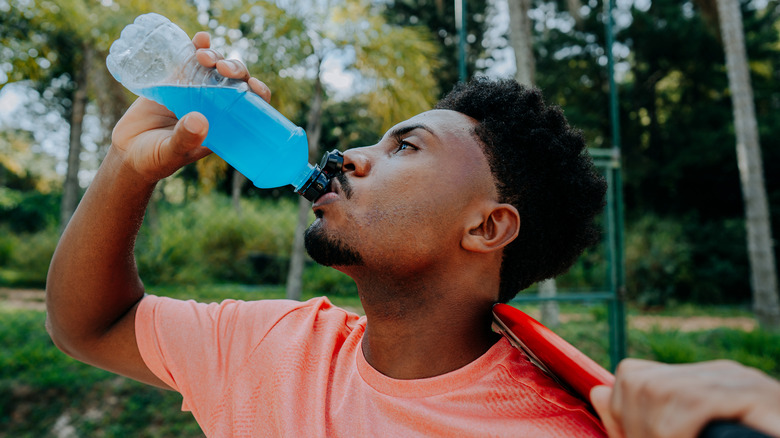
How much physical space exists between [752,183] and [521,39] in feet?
14.5

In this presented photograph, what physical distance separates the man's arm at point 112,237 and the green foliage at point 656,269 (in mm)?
11902

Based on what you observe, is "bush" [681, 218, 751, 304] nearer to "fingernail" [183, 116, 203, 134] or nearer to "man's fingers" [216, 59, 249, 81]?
"man's fingers" [216, 59, 249, 81]

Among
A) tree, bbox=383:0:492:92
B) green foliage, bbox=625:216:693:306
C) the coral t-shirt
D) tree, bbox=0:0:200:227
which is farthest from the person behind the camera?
tree, bbox=383:0:492:92

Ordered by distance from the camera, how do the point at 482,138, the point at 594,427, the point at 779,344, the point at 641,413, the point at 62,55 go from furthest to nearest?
the point at 62,55 → the point at 779,344 → the point at 482,138 → the point at 594,427 → the point at 641,413

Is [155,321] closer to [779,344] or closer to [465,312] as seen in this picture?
[465,312]

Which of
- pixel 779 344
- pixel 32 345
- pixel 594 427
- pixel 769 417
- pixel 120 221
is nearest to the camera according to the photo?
pixel 769 417

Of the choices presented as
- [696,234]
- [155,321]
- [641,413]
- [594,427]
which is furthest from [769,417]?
[696,234]

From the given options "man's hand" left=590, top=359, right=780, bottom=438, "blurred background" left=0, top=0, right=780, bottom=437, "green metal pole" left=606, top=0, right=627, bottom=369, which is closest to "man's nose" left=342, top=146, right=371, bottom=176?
A: "man's hand" left=590, top=359, right=780, bottom=438

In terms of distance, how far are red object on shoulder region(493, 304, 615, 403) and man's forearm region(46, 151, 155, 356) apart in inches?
42.7

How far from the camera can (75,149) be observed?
22.5ft

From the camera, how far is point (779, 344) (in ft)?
21.0

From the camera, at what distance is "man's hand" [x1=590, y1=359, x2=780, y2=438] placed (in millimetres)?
657

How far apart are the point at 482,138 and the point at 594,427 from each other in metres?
0.89

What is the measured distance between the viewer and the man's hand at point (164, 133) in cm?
133
